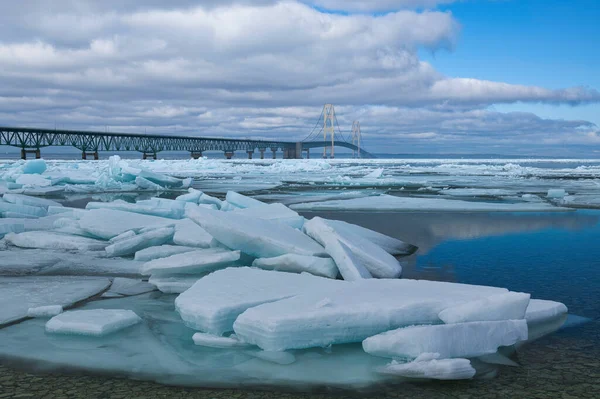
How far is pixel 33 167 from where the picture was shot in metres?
21.4

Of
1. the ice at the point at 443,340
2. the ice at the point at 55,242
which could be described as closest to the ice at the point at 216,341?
the ice at the point at 443,340

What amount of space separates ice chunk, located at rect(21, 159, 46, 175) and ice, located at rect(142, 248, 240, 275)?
61.1ft

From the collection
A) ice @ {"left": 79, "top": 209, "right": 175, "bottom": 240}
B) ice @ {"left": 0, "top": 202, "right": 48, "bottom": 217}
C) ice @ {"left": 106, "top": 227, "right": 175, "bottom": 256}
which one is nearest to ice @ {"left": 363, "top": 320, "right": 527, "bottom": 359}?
ice @ {"left": 106, "top": 227, "right": 175, "bottom": 256}

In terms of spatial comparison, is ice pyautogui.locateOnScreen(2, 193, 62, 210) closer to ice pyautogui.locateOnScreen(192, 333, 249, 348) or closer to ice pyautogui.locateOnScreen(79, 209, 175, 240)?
ice pyautogui.locateOnScreen(79, 209, 175, 240)

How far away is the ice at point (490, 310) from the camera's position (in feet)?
10.7

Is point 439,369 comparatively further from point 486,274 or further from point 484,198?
point 484,198

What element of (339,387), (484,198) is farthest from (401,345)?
(484,198)

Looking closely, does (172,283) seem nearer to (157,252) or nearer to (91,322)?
(91,322)

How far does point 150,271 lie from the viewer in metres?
4.94

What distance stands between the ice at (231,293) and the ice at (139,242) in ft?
7.06

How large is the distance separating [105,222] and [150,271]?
2717 millimetres

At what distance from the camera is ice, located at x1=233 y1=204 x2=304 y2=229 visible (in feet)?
22.2

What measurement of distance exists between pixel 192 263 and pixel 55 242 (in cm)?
295

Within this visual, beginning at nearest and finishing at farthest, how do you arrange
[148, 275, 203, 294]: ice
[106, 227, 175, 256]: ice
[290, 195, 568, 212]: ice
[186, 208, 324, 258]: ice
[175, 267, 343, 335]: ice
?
[175, 267, 343, 335]: ice → [148, 275, 203, 294]: ice → [186, 208, 324, 258]: ice → [106, 227, 175, 256]: ice → [290, 195, 568, 212]: ice
